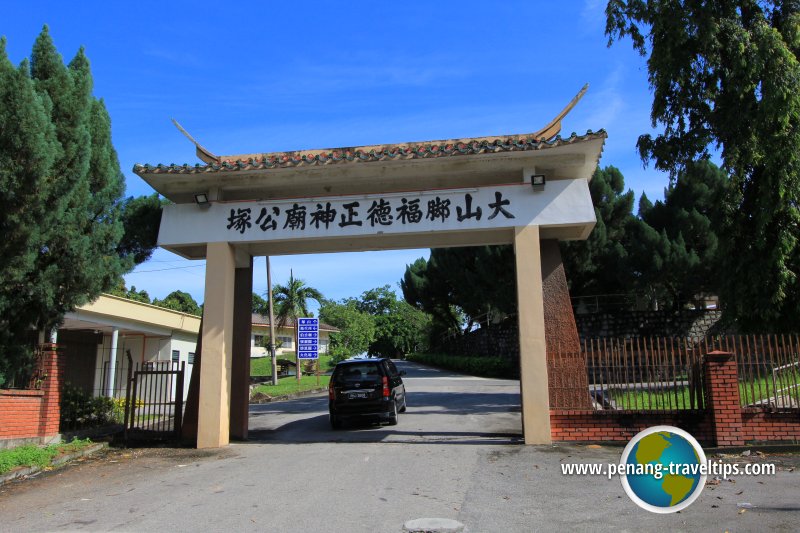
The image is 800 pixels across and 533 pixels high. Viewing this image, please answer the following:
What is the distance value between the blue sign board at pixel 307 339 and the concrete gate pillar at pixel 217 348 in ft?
40.9

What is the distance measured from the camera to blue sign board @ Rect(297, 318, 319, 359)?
23562 millimetres

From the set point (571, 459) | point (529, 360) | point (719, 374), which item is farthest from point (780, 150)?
point (571, 459)

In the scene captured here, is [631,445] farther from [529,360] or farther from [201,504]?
[201,504]

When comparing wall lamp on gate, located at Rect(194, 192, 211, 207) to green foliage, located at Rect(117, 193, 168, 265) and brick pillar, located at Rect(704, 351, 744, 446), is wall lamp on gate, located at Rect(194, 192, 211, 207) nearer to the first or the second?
green foliage, located at Rect(117, 193, 168, 265)

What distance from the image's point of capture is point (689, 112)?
15.0 meters

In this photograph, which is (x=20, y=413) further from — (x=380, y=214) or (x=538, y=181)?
(x=538, y=181)

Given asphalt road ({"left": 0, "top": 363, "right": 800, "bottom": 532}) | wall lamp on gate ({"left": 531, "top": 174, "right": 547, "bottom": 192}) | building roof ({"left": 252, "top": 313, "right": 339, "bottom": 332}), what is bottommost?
asphalt road ({"left": 0, "top": 363, "right": 800, "bottom": 532})

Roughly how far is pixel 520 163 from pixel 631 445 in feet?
17.3

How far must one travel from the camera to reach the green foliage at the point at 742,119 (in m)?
13.0

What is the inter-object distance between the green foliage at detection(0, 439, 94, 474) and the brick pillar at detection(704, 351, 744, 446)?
34.5ft

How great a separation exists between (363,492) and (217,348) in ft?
16.0

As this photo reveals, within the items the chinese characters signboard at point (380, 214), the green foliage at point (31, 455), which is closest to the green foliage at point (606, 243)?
the chinese characters signboard at point (380, 214)
